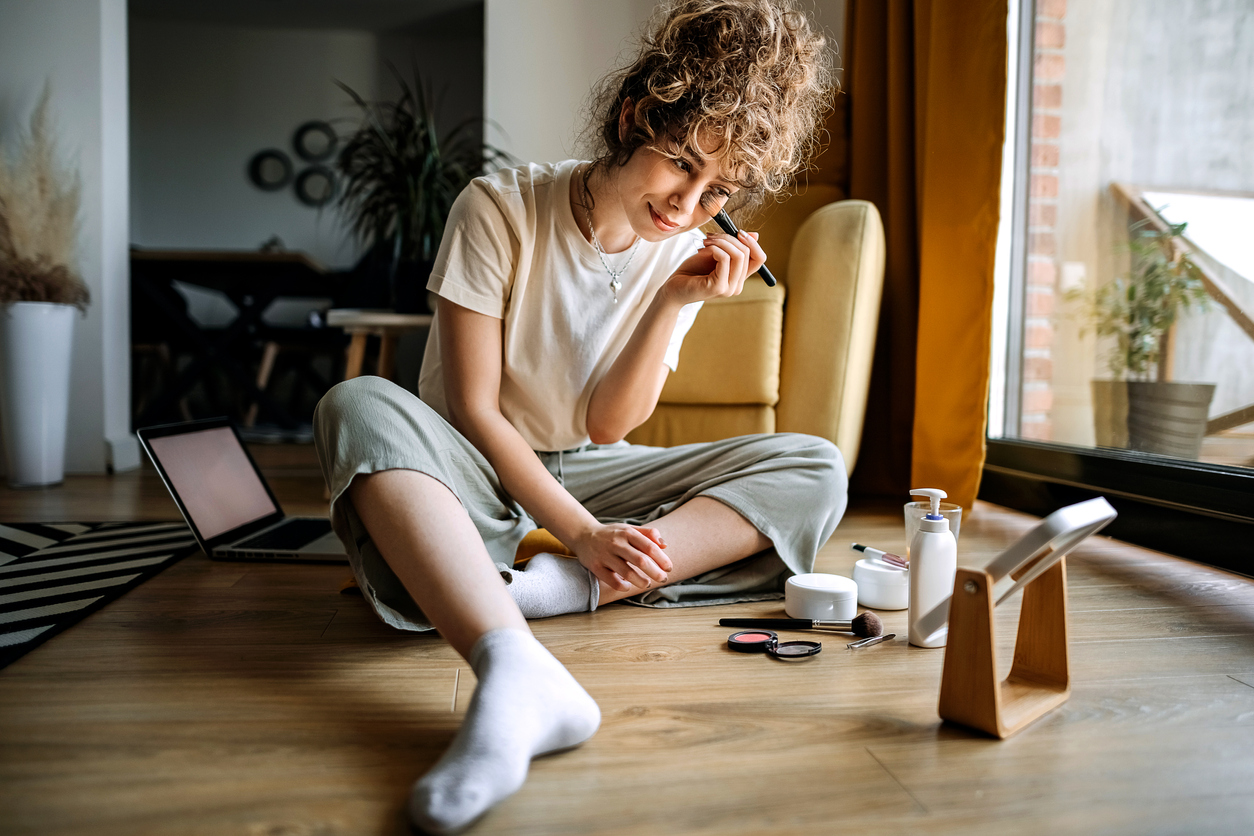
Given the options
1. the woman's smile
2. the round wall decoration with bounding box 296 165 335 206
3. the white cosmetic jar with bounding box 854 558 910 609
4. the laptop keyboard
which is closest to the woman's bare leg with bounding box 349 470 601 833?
the woman's smile

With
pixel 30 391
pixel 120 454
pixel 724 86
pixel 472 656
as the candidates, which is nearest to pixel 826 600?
pixel 472 656

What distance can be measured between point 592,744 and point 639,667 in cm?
20

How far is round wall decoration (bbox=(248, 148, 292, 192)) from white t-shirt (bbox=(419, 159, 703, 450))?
15.2 ft

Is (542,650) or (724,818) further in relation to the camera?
(542,650)

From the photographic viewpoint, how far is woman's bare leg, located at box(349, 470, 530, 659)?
0.77 m

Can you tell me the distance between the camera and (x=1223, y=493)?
1405 millimetres

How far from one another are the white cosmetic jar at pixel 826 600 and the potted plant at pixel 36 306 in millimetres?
2232

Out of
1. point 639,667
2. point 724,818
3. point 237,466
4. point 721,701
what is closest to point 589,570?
point 639,667

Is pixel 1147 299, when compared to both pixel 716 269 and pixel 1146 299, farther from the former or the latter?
pixel 716 269

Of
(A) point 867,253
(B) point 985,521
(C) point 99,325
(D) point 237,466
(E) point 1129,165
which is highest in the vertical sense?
(E) point 1129,165

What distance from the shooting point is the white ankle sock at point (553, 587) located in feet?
3.44

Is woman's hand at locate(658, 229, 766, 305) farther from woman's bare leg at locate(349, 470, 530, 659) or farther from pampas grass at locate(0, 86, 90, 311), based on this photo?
pampas grass at locate(0, 86, 90, 311)

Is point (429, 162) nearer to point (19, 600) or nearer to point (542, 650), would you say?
point (19, 600)

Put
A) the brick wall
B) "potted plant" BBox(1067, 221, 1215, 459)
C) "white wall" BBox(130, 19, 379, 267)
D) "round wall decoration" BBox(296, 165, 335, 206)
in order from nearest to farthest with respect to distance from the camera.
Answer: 1. "potted plant" BBox(1067, 221, 1215, 459)
2. the brick wall
3. "white wall" BBox(130, 19, 379, 267)
4. "round wall decoration" BBox(296, 165, 335, 206)
